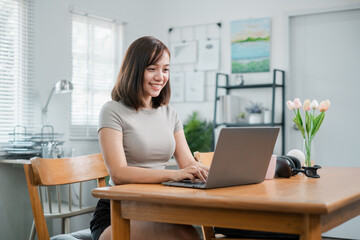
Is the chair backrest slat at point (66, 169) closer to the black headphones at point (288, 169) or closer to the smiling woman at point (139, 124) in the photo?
the smiling woman at point (139, 124)

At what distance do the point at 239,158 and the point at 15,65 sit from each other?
300 centimetres

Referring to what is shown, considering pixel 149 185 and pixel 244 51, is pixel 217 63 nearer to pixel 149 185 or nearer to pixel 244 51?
pixel 244 51

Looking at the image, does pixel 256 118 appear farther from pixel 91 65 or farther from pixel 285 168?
pixel 285 168

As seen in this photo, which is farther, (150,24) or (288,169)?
(150,24)

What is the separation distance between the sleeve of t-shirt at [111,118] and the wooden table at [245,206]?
363 millimetres

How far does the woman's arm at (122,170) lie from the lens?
1517 mm

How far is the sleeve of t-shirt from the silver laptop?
15.0 inches

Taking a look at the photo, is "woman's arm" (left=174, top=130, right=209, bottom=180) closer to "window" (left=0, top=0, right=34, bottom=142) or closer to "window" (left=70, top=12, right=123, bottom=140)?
"window" (left=0, top=0, right=34, bottom=142)

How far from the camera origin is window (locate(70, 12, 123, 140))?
177 inches

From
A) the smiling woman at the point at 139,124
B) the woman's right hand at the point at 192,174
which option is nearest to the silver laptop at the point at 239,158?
the woman's right hand at the point at 192,174

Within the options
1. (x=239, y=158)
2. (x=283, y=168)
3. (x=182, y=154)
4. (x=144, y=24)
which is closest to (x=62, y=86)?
(x=144, y=24)

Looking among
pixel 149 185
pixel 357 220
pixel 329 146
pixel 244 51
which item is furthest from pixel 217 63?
pixel 149 185

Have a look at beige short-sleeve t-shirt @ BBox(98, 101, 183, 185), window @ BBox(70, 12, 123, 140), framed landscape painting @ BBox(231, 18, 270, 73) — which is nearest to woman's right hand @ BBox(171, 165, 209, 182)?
beige short-sleeve t-shirt @ BBox(98, 101, 183, 185)

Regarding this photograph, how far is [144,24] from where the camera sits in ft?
17.3
